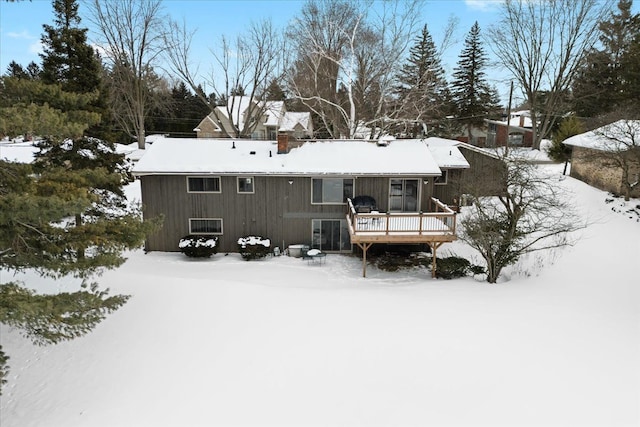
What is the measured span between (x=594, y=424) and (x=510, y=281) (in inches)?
304

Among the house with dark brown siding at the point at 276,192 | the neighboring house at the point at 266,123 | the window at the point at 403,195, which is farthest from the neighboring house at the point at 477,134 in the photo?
the window at the point at 403,195

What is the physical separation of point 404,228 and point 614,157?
12.9 m

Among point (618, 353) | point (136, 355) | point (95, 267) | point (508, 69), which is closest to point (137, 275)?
point (136, 355)

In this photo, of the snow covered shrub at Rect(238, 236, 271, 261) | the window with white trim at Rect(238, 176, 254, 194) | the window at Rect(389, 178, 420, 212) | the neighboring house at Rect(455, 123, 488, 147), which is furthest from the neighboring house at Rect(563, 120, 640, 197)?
the window with white trim at Rect(238, 176, 254, 194)

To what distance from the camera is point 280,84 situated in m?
32.0

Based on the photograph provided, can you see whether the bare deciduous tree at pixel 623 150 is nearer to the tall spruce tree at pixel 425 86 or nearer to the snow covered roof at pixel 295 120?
the tall spruce tree at pixel 425 86

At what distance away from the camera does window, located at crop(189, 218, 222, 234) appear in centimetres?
1806

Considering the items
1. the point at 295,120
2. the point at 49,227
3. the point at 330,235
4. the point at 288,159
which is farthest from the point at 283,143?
the point at 295,120

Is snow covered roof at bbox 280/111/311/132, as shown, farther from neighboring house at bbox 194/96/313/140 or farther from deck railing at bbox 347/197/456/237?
deck railing at bbox 347/197/456/237

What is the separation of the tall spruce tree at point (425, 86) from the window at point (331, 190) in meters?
10.7

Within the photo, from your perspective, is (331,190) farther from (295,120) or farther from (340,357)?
(295,120)

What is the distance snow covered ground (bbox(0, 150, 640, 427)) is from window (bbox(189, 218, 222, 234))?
391 centimetres

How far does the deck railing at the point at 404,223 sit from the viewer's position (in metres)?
15.3

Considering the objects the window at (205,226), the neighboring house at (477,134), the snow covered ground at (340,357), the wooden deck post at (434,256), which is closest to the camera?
the snow covered ground at (340,357)
